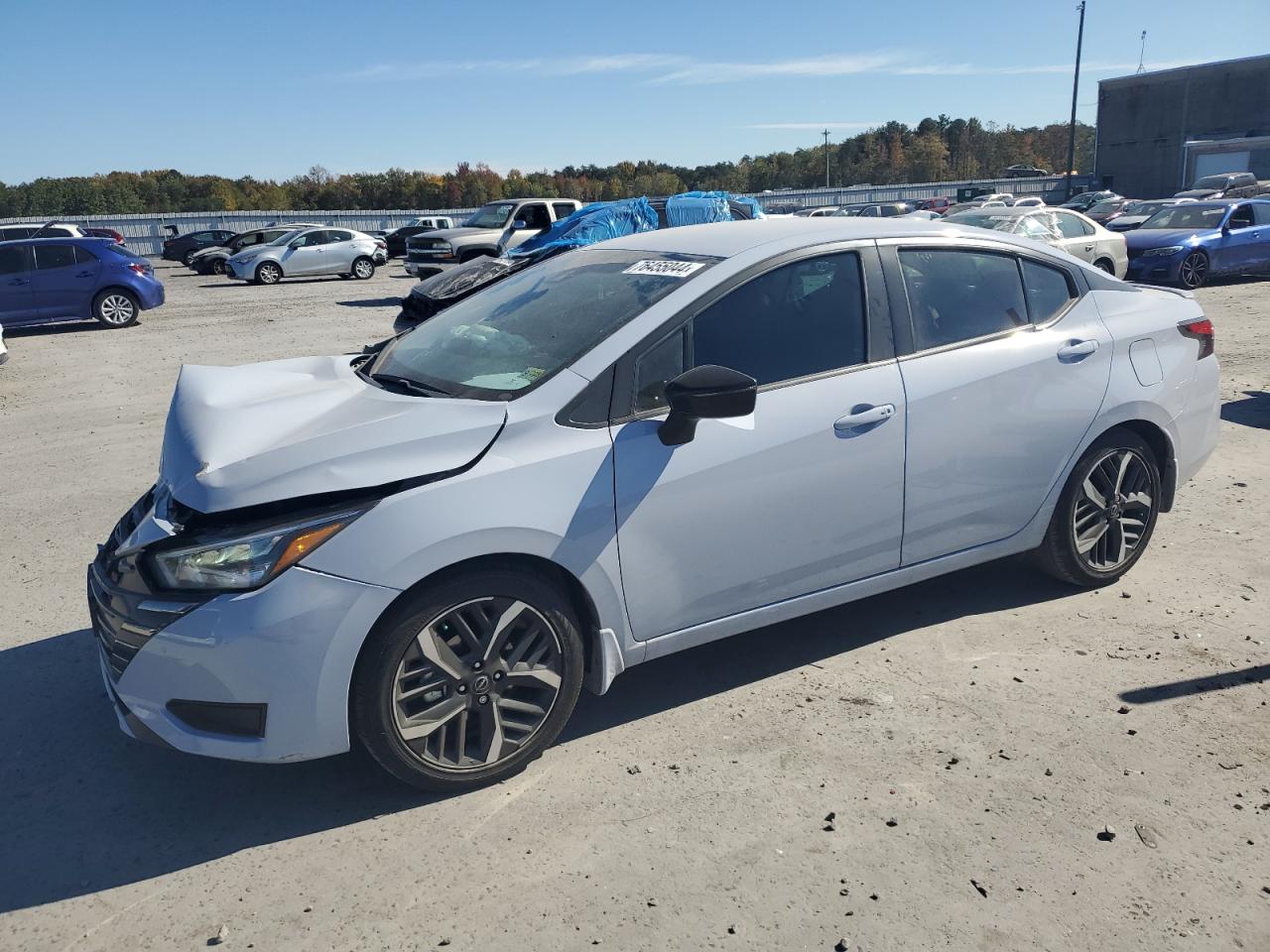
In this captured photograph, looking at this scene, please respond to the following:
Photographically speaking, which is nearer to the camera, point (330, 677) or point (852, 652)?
point (330, 677)

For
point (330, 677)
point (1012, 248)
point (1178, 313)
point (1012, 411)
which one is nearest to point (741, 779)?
point (330, 677)

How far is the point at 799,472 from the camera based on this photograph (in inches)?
142

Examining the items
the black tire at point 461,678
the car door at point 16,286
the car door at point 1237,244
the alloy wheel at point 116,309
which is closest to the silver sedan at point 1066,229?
the car door at point 1237,244

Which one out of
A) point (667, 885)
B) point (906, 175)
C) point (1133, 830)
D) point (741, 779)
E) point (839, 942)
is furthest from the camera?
point (906, 175)

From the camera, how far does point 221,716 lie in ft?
9.68

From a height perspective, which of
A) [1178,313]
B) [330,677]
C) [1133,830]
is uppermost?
[1178,313]

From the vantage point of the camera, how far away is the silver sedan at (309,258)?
2716 centimetres

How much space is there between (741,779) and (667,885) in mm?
579

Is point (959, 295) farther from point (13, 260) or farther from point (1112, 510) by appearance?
point (13, 260)

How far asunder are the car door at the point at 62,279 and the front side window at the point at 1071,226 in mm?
15695

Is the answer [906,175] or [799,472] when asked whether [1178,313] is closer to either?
[799,472]

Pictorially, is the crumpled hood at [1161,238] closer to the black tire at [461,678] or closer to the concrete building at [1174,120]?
the black tire at [461,678]

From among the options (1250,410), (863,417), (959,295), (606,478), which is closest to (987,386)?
(959,295)

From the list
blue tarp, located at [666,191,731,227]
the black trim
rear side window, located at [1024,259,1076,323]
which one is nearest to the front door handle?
rear side window, located at [1024,259,1076,323]
